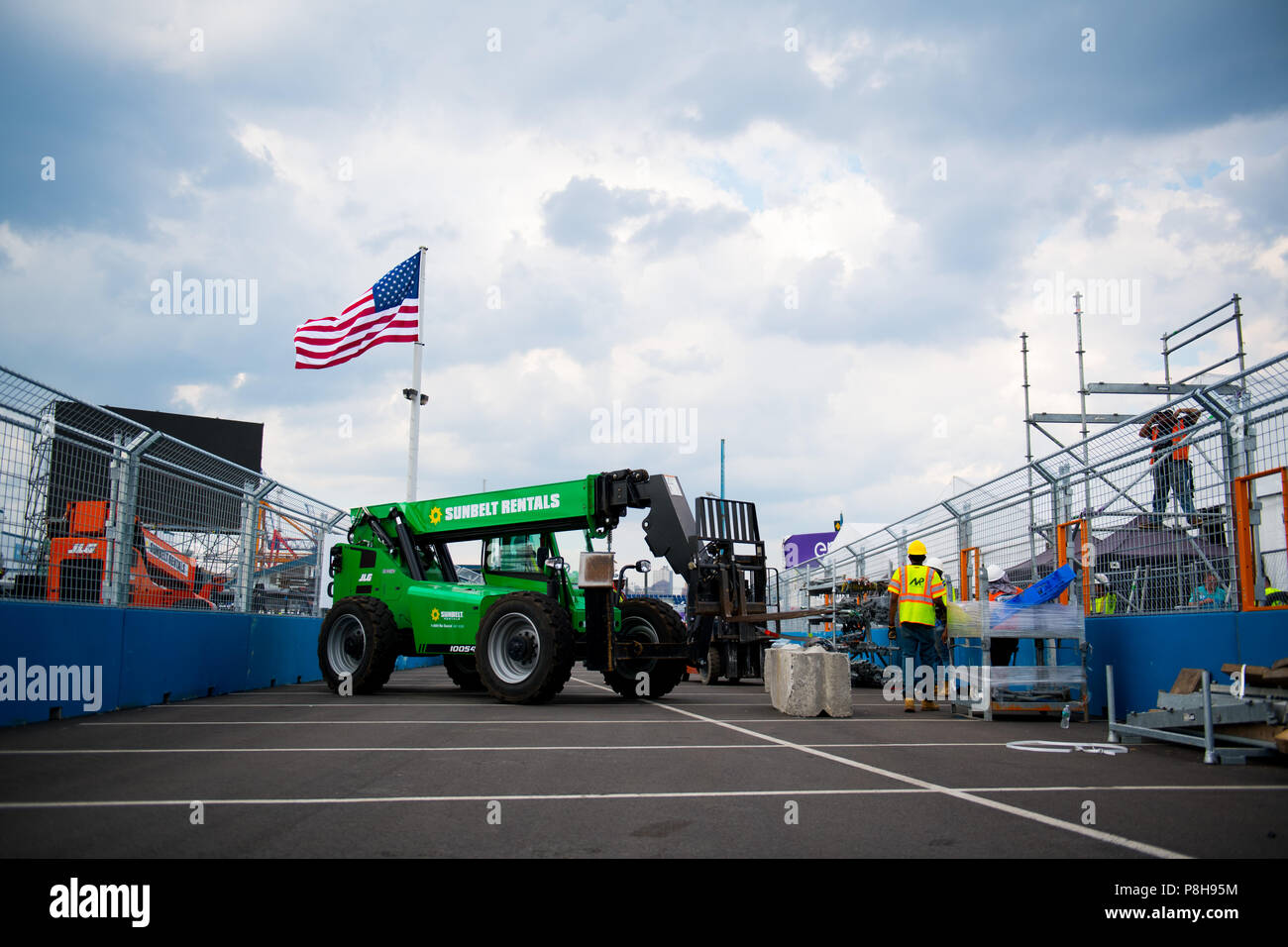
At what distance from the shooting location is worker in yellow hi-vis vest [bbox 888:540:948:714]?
11.1m

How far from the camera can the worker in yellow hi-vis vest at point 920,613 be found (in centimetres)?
1106

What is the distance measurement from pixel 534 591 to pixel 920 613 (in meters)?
4.64

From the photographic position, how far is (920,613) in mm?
11062

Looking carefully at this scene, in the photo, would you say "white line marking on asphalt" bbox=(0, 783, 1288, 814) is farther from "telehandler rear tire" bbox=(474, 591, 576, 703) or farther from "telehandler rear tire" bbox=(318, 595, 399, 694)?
"telehandler rear tire" bbox=(318, 595, 399, 694)

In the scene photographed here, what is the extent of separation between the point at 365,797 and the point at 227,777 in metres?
1.20

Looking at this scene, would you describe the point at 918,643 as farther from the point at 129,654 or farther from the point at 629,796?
the point at 129,654

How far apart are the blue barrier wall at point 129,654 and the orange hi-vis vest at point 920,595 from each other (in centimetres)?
844

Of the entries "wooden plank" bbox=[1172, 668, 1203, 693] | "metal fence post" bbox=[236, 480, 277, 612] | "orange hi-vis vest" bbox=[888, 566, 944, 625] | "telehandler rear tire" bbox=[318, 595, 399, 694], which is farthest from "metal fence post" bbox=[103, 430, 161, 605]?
"wooden plank" bbox=[1172, 668, 1203, 693]

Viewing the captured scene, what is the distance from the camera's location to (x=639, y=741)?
7.58 metres

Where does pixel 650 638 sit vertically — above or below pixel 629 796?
above

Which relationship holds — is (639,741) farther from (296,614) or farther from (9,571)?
(296,614)

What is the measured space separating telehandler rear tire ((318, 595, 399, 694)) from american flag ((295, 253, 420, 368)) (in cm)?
703

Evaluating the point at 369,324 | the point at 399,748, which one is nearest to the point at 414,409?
the point at 369,324
